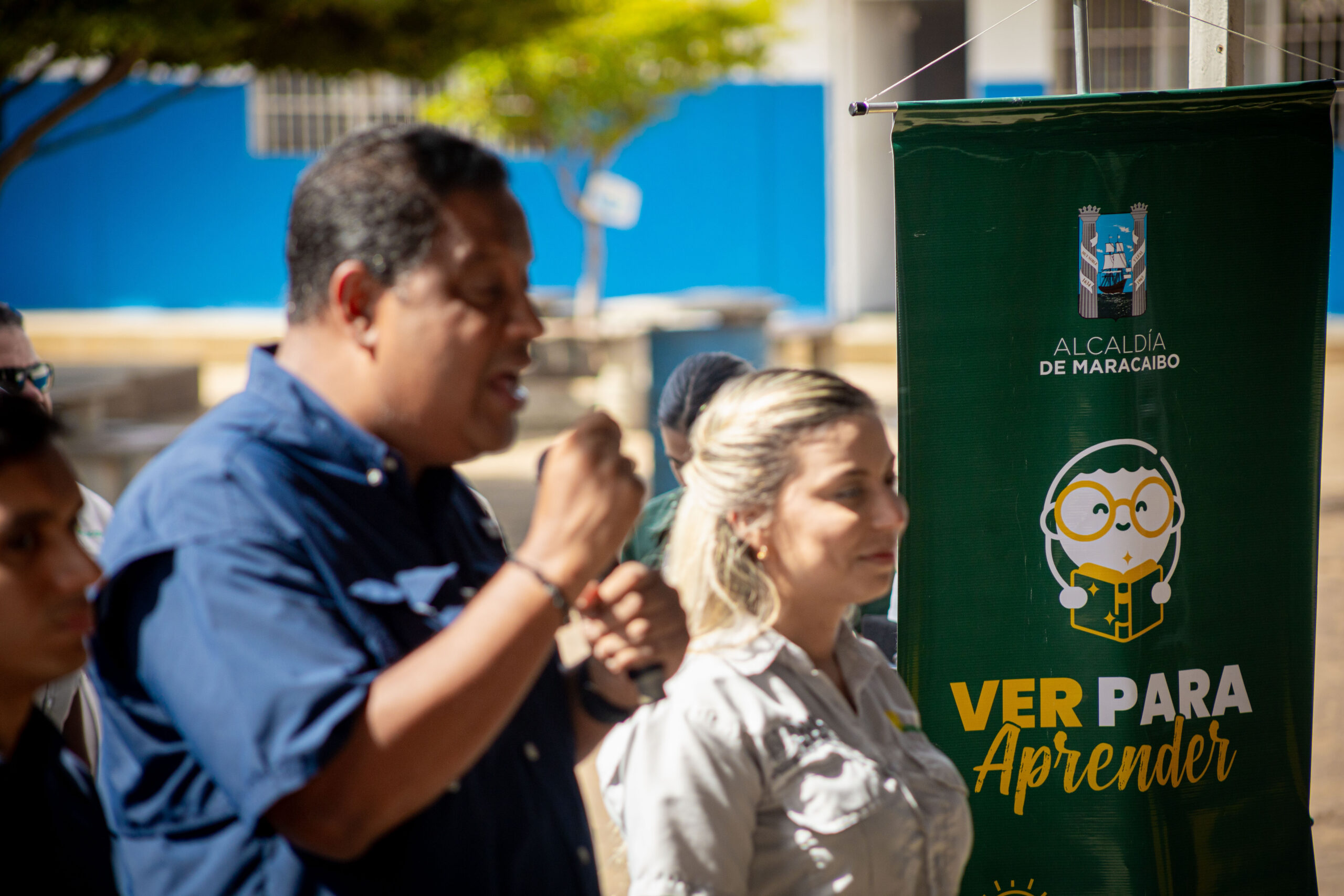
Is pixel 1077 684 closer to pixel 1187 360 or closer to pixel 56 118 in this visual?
pixel 1187 360

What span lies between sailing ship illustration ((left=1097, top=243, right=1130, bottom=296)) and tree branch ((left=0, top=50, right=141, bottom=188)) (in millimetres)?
7025

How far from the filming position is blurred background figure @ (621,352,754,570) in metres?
3.39

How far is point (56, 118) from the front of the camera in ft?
28.1

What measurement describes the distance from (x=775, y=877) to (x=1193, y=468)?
1521 mm

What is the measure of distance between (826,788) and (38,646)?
114cm

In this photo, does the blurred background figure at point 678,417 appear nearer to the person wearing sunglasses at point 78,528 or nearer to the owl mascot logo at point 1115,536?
the owl mascot logo at point 1115,536

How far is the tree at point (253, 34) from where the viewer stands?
7359mm

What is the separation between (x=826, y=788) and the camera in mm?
2049

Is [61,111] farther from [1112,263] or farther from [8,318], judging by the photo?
[1112,263]

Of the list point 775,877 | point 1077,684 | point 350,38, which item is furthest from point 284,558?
point 350,38

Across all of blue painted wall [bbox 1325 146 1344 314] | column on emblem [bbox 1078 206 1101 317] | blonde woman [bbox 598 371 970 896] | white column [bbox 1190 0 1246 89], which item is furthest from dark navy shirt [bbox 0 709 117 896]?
blue painted wall [bbox 1325 146 1344 314]

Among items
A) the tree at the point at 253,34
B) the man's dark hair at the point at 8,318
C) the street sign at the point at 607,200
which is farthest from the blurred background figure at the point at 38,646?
the street sign at the point at 607,200

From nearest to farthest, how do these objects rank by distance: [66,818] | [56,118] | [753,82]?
[66,818], [56,118], [753,82]

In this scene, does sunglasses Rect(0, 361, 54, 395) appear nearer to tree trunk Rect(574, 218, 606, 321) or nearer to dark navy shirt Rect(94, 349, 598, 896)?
dark navy shirt Rect(94, 349, 598, 896)
